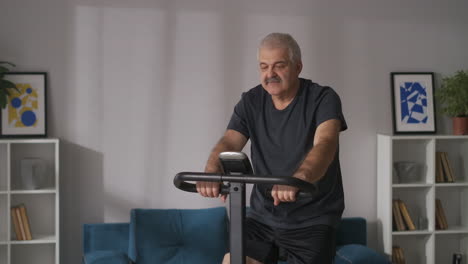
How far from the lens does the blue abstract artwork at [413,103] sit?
537cm

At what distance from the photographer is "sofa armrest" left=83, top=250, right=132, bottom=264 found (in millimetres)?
4406

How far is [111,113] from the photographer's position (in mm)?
5027

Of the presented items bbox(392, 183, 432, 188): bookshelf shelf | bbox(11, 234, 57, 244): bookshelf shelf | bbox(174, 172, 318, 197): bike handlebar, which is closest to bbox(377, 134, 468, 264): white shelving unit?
bbox(392, 183, 432, 188): bookshelf shelf

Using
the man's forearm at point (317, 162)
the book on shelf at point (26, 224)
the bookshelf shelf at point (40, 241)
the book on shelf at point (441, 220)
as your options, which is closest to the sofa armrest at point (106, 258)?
the bookshelf shelf at point (40, 241)

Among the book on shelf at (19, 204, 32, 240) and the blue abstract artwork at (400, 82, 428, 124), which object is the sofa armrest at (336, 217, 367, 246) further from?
the book on shelf at (19, 204, 32, 240)

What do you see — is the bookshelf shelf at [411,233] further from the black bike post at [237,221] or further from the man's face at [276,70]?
the black bike post at [237,221]

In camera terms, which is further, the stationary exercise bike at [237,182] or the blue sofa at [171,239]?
the blue sofa at [171,239]

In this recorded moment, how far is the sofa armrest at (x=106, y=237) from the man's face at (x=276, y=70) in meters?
2.42

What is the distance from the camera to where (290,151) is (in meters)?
2.85

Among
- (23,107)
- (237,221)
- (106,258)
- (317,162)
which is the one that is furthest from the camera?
(23,107)

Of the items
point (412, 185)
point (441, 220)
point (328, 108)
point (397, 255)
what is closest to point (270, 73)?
point (328, 108)

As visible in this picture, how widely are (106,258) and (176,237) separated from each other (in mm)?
547

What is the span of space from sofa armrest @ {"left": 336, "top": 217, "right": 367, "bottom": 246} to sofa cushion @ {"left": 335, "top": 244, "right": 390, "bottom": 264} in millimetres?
260

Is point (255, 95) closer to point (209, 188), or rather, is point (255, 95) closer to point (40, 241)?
point (209, 188)
